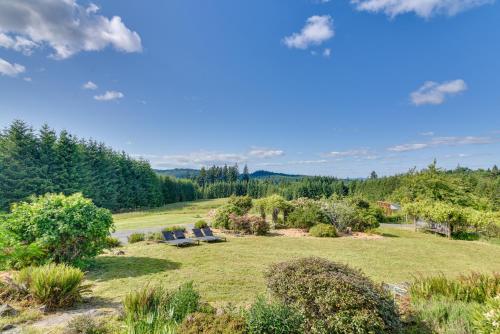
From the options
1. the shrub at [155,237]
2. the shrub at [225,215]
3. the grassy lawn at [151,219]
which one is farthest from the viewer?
the grassy lawn at [151,219]

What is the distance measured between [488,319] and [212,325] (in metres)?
3.63

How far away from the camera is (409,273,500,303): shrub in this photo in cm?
499

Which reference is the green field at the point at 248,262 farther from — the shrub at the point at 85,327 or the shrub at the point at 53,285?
the shrub at the point at 85,327

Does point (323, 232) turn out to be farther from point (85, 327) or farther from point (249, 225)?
point (85, 327)

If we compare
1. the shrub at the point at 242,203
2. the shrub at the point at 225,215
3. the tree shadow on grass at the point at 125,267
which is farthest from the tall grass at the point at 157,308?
the shrub at the point at 242,203

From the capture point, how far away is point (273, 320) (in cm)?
362

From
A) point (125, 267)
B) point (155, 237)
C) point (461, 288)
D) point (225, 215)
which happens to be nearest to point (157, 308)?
point (125, 267)

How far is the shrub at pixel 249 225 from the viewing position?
16.6 m

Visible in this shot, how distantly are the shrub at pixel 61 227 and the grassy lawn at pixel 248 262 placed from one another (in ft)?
3.06

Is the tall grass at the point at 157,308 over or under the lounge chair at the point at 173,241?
over

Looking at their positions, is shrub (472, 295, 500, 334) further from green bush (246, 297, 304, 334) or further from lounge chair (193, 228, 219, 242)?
lounge chair (193, 228, 219, 242)

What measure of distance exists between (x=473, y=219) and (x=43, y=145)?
43.9 meters

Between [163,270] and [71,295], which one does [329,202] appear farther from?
[71,295]

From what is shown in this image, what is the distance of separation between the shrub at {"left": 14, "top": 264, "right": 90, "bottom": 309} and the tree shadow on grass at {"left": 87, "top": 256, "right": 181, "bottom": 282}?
2387mm
